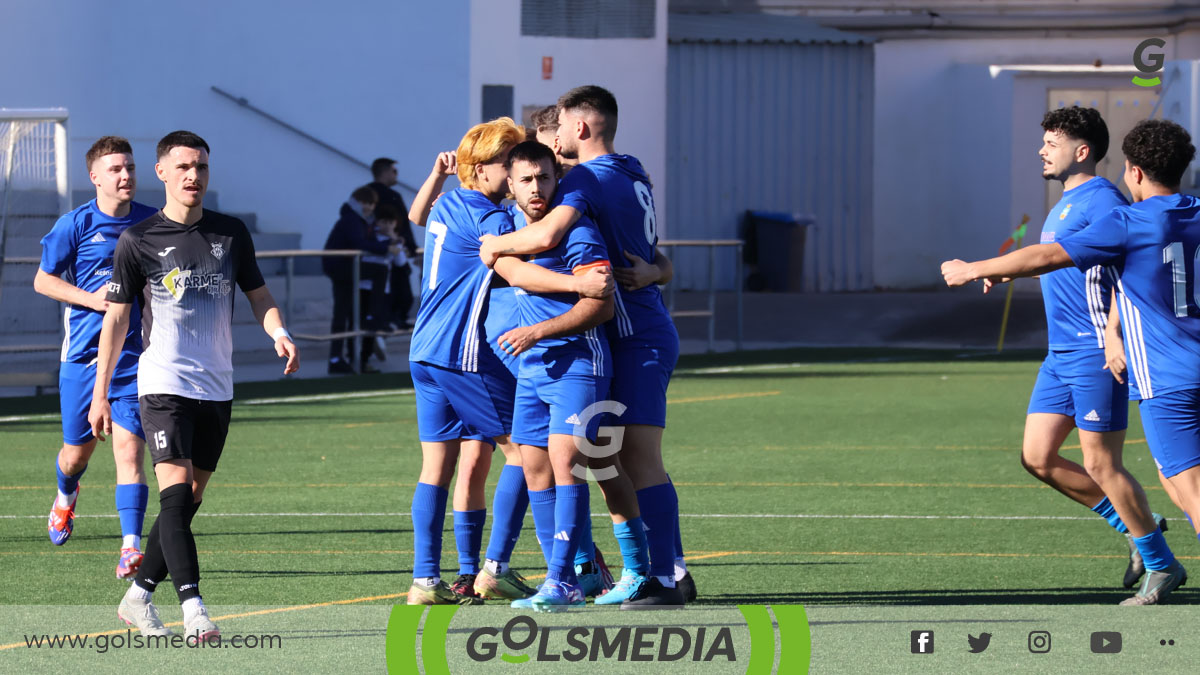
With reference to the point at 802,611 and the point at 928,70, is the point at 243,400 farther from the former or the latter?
the point at 928,70

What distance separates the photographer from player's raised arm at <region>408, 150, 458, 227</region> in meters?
7.66

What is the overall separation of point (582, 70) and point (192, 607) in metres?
21.3

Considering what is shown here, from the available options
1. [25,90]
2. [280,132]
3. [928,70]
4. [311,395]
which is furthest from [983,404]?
[928,70]

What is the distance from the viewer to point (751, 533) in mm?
9766

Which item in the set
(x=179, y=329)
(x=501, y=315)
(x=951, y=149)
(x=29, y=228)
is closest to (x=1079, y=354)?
(x=501, y=315)

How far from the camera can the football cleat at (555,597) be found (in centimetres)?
705

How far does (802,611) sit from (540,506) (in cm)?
113

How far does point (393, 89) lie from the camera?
2538 cm

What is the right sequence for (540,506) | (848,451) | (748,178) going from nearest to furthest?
(540,506) → (848,451) → (748,178)

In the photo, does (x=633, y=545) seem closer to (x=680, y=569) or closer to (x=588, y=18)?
(x=680, y=569)

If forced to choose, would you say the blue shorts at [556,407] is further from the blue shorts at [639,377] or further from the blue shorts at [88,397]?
the blue shorts at [88,397]

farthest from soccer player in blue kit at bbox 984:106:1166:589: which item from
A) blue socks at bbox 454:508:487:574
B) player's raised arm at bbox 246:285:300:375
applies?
player's raised arm at bbox 246:285:300:375

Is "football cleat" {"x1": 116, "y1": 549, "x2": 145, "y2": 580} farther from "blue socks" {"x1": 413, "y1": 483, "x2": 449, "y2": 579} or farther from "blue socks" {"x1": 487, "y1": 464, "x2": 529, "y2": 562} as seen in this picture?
"blue socks" {"x1": 487, "y1": 464, "x2": 529, "y2": 562}

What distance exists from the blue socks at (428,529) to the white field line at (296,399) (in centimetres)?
896
